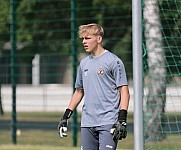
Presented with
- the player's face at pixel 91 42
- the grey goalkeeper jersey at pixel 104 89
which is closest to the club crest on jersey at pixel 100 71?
the grey goalkeeper jersey at pixel 104 89

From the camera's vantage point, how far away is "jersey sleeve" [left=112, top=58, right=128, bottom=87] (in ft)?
26.7

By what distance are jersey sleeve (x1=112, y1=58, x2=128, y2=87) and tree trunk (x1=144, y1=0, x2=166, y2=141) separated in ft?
19.1

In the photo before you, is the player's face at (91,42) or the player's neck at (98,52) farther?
the player's neck at (98,52)

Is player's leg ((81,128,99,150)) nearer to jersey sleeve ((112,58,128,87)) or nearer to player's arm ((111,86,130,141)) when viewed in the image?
player's arm ((111,86,130,141))

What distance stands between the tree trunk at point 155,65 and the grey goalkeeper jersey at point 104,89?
18.8 feet

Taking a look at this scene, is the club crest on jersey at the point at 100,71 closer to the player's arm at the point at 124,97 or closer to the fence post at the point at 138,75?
the player's arm at the point at 124,97

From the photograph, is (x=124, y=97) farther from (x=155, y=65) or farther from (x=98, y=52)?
(x=155, y=65)

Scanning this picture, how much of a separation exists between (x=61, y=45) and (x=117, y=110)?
17.4m

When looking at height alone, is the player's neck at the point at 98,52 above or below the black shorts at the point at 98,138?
above

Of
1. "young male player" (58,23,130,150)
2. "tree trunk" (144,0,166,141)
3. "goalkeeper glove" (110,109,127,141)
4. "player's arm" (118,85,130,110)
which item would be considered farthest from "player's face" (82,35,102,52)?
"tree trunk" (144,0,166,141)

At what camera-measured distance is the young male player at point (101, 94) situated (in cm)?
815

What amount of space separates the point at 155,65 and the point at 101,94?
7.13m

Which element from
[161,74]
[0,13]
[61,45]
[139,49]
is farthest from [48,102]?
[139,49]

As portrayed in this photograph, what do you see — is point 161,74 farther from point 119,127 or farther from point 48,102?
point 48,102
